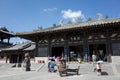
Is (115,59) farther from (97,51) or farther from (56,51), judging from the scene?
(56,51)

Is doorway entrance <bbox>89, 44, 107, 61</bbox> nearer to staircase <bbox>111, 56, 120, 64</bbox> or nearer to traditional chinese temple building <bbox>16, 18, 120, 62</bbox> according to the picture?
traditional chinese temple building <bbox>16, 18, 120, 62</bbox>

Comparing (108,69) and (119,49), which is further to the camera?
(119,49)

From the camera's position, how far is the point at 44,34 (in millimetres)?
21828

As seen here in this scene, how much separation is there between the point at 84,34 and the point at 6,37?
89.6 ft

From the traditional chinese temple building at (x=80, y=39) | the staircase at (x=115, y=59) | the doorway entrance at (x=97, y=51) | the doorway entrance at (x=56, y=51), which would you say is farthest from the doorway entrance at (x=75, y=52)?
the staircase at (x=115, y=59)

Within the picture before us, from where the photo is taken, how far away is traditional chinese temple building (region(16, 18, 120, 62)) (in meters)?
17.8

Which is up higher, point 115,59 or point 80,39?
point 80,39

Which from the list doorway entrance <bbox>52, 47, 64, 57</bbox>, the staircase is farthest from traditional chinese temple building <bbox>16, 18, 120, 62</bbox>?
the staircase

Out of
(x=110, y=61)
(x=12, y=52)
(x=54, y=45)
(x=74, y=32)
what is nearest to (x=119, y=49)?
(x=110, y=61)

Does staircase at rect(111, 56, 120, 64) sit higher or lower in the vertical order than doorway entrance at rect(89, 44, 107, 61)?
lower

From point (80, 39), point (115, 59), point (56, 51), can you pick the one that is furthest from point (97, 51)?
point (56, 51)

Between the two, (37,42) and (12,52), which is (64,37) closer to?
(37,42)

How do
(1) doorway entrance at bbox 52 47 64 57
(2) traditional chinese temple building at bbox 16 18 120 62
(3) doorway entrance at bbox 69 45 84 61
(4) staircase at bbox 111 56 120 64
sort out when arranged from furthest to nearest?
1. (1) doorway entrance at bbox 52 47 64 57
2. (3) doorway entrance at bbox 69 45 84 61
3. (2) traditional chinese temple building at bbox 16 18 120 62
4. (4) staircase at bbox 111 56 120 64

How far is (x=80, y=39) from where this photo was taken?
65.9 feet
